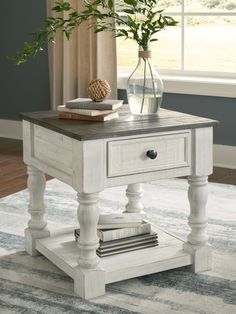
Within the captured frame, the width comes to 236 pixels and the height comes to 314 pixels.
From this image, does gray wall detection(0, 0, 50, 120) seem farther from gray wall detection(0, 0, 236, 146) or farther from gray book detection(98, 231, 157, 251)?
gray book detection(98, 231, 157, 251)

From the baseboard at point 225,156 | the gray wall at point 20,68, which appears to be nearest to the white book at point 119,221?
the baseboard at point 225,156

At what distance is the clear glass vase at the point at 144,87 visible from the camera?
A: 3182mm

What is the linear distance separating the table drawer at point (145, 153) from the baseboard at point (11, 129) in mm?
3510

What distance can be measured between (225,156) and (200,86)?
0.54m

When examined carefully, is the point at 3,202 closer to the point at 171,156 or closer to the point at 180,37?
the point at 171,156

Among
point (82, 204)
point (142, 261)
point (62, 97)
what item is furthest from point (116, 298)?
point (62, 97)

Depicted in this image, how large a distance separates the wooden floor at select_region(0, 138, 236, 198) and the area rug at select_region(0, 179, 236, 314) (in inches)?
26.2

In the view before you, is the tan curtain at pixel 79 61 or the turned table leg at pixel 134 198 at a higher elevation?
the tan curtain at pixel 79 61

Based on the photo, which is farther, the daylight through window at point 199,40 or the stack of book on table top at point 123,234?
the daylight through window at point 199,40

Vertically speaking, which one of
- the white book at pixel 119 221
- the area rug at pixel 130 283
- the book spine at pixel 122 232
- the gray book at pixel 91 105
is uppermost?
the gray book at pixel 91 105

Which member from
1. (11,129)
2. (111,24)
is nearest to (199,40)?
(11,129)

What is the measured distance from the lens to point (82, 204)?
2908 millimetres

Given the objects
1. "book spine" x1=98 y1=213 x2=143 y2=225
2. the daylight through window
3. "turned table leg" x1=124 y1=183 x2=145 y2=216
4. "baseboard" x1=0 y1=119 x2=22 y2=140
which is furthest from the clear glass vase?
"baseboard" x1=0 y1=119 x2=22 y2=140

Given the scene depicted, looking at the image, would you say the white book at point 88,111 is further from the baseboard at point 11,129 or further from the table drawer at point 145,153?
the baseboard at point 11,129
